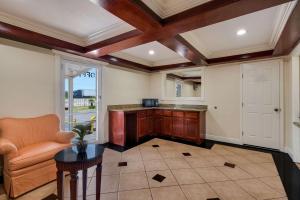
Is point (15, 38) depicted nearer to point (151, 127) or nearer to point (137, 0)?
point (137, 0)

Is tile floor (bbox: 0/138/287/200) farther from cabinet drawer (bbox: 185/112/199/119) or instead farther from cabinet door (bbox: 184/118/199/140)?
cabinet drawer (bbox: 185/112/199/119)

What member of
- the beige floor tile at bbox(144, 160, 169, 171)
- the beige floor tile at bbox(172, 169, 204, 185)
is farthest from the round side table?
the beige floor tile at bbox(172, 169, 204, 185)

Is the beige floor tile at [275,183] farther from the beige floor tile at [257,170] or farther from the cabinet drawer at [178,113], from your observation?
the cabinet drawer at [178,113]

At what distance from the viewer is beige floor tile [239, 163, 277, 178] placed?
2.49 metres

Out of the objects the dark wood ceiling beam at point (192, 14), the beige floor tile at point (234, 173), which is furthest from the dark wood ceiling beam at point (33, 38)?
the beige floor tile at point (234, 173)

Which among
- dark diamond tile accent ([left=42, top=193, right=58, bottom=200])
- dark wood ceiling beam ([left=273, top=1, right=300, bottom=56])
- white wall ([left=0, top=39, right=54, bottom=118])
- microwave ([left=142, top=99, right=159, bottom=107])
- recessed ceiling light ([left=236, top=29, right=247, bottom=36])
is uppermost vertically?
recessed ceiling light ([left=236, top=29, right=247, bottom=36])

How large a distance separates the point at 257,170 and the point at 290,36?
2290mm

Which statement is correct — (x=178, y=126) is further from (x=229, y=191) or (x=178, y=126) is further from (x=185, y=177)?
(x=229, y=191)

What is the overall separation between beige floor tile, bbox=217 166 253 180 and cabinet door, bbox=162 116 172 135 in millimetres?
2069

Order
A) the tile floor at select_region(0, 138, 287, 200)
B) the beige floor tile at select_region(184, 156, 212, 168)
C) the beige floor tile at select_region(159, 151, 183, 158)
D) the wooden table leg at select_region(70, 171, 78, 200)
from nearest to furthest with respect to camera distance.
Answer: the wooden table leg at select_region(70, 171, 78, 200) < the tile floor at select_region(0, 138, 287, 200) < the beige floor tile at select_region(184, 156, 212, 168) < the beige floor tile at select_region(159, 151, 183, 158)

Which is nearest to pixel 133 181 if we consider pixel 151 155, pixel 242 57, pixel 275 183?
pixel 151 155

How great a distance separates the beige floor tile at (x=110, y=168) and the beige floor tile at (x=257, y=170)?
88.3 inches

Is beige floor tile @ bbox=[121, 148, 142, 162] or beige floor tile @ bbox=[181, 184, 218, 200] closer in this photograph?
beige floor tile @ bbox=[181, 184, 218, 200]

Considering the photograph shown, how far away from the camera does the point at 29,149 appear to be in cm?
222
